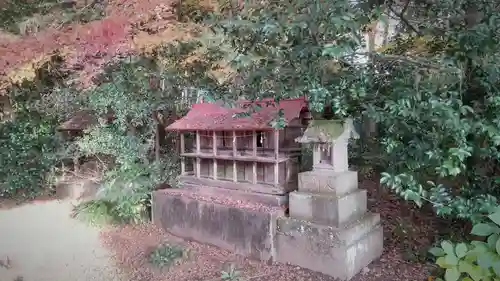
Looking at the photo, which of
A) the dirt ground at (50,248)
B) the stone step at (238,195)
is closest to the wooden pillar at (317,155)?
the stone step at (238,195)

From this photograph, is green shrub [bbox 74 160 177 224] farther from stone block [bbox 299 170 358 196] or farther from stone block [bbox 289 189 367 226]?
stone block [bbox 299 170 358 196]

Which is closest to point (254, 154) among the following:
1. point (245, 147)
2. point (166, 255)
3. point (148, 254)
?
point (245, 147)

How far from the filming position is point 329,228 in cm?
433

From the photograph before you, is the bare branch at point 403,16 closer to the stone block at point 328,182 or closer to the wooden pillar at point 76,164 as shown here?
the stone block at point 328,182

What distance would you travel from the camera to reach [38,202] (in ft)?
28.3

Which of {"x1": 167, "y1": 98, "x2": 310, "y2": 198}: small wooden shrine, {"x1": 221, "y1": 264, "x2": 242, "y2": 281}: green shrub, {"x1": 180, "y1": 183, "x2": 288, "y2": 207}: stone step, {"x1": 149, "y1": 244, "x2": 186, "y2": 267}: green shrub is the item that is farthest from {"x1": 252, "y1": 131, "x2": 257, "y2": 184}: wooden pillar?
{"x1": 149, "y1": 244, "x2": 186, "y2": 267}: green shrub

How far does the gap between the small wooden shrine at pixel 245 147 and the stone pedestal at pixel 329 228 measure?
0.62 metres

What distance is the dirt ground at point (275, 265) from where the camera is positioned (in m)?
4.52

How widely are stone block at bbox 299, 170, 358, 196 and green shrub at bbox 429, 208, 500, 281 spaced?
1.31 metres

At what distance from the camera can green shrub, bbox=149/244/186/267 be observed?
5.09 meters

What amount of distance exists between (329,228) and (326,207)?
0.84 feet

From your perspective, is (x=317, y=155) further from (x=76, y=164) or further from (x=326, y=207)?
(x=76, y=164)

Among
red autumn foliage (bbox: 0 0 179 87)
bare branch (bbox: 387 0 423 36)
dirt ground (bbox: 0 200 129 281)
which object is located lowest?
dirt ground (bbox: 0 200 129 281)

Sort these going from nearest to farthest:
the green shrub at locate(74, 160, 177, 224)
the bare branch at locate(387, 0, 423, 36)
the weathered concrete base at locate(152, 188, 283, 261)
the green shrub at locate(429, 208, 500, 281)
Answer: the green shrub at locate(429, 208, 500, 281)
the bare branch at locate(387, 0, 423, 36)
the weathered concrete base at locate(152, 188, 283, 261)
the green shrub at locate(74, 160, 177, 224)
